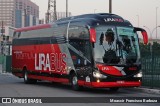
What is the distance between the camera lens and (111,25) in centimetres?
1961

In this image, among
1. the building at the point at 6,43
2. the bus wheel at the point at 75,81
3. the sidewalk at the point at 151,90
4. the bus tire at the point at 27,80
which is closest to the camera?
the sidewalk at the point at 151,90

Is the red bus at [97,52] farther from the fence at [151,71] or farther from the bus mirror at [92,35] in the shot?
the fence at [151,71]

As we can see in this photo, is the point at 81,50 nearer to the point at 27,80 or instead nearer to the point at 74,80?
the point at 74,80

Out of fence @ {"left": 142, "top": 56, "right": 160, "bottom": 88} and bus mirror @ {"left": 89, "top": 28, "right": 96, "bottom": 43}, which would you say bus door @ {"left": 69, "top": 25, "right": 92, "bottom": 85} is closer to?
bus mirror @ {"left": 89, "top": 28, "right": 96, "bottom": 43}

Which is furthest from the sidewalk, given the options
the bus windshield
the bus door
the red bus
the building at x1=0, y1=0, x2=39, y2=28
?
the building at x1=0, y1=0, x2=39, y2=28

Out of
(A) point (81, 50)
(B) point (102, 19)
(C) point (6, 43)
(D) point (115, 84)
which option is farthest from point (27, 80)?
(C) point (6, 43)

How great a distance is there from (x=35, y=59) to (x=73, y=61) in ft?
19.9

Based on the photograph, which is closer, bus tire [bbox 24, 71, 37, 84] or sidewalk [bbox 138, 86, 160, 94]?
sidewalk [bbox 138, 86, 160, 94]

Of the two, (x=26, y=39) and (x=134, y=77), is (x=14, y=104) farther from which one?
(x=26, y=39)

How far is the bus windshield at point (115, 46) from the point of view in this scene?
1912cm

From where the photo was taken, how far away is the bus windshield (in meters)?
19.1

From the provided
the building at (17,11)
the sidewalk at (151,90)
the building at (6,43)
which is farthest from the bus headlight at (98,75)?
the building at (17,11)

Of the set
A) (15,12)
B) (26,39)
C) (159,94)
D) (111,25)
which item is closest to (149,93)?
(159,94)

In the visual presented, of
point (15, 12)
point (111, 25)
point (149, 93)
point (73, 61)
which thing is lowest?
point (149, 93)
